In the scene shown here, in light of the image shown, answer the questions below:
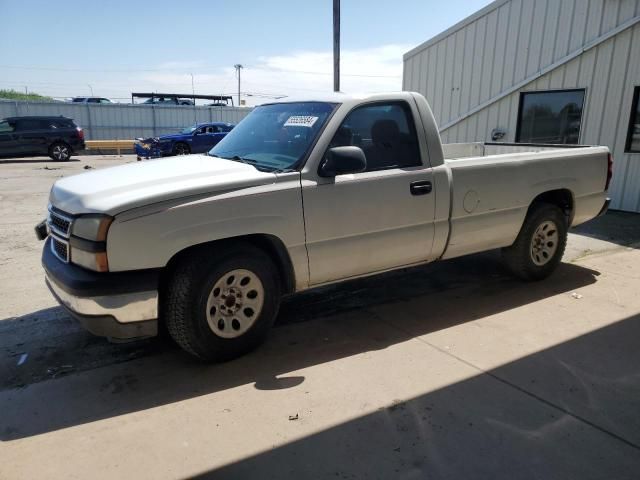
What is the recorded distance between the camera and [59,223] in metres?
3.46

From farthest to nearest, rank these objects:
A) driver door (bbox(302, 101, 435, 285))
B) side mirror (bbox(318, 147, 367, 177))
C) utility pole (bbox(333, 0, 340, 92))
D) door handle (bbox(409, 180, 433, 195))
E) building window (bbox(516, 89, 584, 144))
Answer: utility pole (bbox(333, 0, 340, 92)) → building window (bbox(516, 89, 584, 144)) → door handle (bbox(409, 180, 433, 195)) → driver door (bbox(302, 101, 435, 285)) → side mirror (bbox(318, 147, 367, 177))

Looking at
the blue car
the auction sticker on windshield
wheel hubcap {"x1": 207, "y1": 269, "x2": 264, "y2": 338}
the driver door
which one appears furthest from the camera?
the blue car

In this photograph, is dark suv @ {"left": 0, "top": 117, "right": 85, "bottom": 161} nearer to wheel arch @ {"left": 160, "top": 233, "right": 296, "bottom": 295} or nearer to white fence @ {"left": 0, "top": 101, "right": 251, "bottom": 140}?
white fence @ {"left": 0, "top": 101, "right": 251, "bottom": 140}

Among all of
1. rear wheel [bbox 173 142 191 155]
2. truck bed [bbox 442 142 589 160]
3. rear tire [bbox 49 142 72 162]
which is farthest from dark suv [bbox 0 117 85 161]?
truck bed [bbox 442 142 589 160]

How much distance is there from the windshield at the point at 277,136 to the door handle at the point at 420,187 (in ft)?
3.01

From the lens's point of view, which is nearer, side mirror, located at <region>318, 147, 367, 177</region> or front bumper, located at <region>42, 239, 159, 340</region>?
front bumper, located at <region>42, 239, 159, 340</region>

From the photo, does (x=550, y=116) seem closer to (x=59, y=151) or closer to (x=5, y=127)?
(x=59, y=151)

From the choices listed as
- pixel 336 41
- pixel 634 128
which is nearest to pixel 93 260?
pixel 634 128

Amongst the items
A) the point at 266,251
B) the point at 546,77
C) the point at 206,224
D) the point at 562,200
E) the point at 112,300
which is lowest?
the point at 112,300

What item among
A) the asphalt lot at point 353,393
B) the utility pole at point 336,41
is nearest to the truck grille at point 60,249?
the asphalt lot at point 353,393

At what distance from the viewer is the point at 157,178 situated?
347cm

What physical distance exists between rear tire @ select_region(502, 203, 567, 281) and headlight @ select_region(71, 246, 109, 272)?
13.0 ft

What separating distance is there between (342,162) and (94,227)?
170 cm

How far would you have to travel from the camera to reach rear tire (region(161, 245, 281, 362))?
10.8 feet
